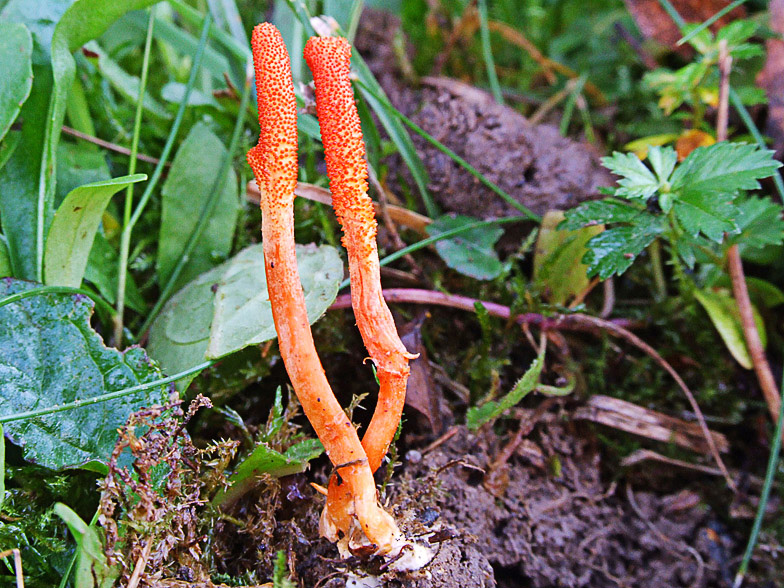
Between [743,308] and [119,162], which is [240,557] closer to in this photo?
[119,162]

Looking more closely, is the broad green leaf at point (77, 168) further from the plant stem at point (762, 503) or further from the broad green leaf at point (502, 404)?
the plant stem at point (762, 503)

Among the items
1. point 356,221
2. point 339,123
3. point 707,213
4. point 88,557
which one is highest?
point 339,123

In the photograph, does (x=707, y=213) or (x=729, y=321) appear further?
(x=729, y=321)

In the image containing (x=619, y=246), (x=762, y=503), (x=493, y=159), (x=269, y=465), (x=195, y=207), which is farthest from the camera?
(x=493, y=159)

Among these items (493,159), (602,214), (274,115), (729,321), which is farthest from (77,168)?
(729,321)

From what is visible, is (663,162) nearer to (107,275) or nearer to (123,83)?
(107,275)

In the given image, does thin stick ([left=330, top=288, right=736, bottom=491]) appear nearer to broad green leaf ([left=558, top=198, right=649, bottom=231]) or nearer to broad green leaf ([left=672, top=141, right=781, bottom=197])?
broad green leaf ([left=558, top=198, right=649, bottom=231])

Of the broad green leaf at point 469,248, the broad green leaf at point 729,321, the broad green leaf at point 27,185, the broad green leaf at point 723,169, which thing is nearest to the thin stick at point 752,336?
A: the broad green leaf at point 729,321
